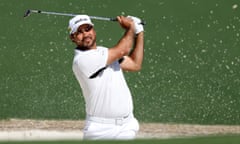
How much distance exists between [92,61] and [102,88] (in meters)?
0.18

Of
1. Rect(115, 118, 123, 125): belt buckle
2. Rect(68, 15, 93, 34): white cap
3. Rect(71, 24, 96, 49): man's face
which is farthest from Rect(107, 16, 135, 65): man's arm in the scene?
Rect(115, 118, 123, 125): belt buckle

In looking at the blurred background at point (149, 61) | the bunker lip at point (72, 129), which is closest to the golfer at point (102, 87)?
the bunker lip at point (72, 129)

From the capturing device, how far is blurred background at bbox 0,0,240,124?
28.9 ft

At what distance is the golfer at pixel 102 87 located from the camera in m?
5.81

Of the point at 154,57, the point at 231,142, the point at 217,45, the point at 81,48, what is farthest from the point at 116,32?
the point at 231,142

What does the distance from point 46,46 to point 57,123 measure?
2.49 ft

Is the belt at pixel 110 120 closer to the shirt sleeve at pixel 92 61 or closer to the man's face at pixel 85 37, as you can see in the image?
the shirt sleeve at pixel 92 61

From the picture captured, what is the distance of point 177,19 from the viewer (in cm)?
912

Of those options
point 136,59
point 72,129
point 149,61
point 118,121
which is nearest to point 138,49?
point 136,59

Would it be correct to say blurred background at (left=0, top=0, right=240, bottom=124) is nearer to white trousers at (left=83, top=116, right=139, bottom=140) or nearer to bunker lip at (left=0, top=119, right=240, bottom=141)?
bunker lip at (left=0, top=119, right=240, bottom=141)

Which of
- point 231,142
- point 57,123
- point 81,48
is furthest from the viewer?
point 57,123

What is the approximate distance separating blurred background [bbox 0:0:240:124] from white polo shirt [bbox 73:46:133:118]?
9.61ft

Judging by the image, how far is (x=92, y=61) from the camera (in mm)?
5844

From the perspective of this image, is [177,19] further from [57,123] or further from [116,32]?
[57,123]
